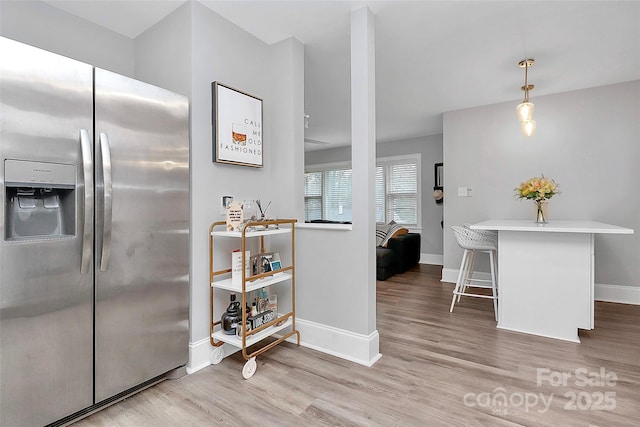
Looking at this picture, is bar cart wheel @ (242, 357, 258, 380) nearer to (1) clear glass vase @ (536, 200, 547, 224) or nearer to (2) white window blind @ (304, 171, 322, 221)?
(1) clear glass vase @ (536, 200, 547, 224)

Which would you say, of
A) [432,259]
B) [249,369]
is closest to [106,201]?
[249,369]

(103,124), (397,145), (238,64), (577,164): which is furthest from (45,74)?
(397,145)

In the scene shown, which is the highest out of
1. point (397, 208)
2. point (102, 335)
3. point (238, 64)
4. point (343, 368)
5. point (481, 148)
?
point (238, 64)

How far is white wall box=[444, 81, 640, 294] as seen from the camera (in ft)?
11.6

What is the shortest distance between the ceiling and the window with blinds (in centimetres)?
233

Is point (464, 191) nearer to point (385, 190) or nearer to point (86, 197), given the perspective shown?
point (385, 190)

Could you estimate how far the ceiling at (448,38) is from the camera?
7.17 ft

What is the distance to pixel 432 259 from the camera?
19.9 feet

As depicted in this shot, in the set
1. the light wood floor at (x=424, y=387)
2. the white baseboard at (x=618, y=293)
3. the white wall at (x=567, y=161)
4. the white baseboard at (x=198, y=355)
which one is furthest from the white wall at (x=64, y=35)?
the white baseboard at (x=618, y=293)

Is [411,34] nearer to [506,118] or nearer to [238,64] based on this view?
[238,64]

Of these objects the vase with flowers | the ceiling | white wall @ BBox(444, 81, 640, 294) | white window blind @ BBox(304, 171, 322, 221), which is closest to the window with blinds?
white window blind @ BBox(304, 171, 322, 221)

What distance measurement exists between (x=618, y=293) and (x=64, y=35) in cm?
577

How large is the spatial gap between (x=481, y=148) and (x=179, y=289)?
162 inches

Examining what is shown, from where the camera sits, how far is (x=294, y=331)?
7.84 ft
